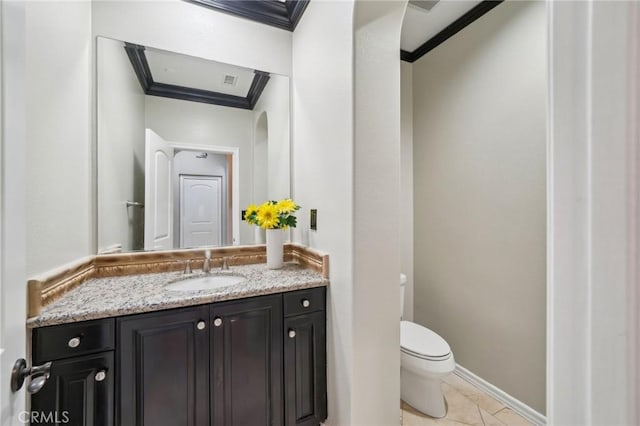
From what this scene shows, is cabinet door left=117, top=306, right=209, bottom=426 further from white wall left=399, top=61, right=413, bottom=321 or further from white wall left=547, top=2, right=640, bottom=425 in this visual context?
white wall left=399, top=61, right=413, bottom=321

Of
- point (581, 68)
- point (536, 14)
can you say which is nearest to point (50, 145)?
point (581, 68)

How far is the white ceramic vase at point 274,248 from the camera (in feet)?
5.57

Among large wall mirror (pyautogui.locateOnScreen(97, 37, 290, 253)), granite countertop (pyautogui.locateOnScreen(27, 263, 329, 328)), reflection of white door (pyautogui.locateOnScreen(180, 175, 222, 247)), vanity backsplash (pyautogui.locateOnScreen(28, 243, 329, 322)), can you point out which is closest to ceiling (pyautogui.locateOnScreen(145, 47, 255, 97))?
large wall mirror (pyautogui.locateOnScreen(97, 37, 290, 253))

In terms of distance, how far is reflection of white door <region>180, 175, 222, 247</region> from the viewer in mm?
1774

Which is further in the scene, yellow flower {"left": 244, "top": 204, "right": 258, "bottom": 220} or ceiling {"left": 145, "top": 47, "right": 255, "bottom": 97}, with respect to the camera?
Answer: yellow flower {"left": 244, "top": 204, "right": 258, "bottom": 220}

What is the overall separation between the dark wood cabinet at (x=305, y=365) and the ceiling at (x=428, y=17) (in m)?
2.06

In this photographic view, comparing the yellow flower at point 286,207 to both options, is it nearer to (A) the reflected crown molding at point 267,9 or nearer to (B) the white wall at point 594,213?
(A) the reflected crown molding at point 267,9

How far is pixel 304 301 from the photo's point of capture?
55.6 inches

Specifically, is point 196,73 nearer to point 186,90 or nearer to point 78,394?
point 186,90

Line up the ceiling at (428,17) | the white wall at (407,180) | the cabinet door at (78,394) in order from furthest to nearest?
the white wall at (407,180)
the ceiling at (428,17)
the cabinet door at (78,394)

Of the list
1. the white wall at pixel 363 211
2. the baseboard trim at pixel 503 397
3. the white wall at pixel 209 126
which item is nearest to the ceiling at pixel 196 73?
the white wall at pixel 209 126

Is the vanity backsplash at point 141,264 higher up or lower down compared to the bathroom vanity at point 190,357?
higher up

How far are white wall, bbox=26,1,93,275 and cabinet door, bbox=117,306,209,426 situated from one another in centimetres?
46

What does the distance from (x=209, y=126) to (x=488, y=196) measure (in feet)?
6.57
